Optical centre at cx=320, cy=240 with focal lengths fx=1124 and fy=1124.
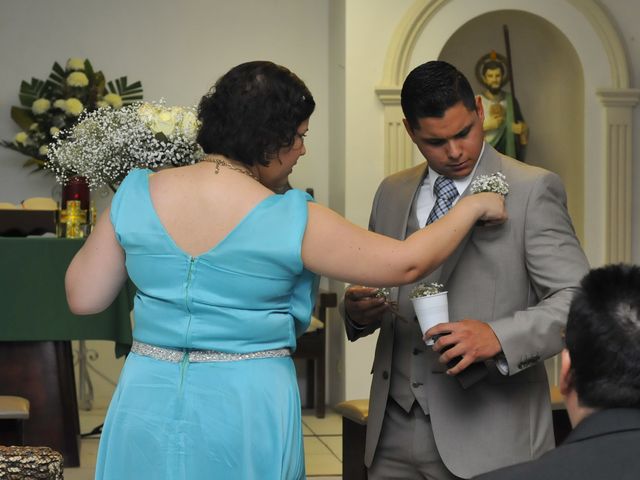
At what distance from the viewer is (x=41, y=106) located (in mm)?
7359

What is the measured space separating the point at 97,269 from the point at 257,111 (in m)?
0.49

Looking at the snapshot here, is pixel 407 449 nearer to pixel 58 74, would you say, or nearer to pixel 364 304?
pixel 364 304

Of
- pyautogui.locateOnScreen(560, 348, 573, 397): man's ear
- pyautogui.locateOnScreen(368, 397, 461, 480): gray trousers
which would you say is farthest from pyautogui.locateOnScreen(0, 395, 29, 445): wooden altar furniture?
pyautogui.locateOnScreen(560, 348, 573, 397): man's ear

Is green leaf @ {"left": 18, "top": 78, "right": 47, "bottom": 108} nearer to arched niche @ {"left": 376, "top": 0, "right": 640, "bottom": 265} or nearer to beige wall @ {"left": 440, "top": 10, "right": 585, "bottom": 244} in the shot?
arched niche @ {"left": 376, "top": 0, "right": 640, "bottom": 265}

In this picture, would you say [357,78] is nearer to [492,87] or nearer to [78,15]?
[492,87]

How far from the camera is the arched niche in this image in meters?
7.40

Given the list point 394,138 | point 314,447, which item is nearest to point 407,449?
point 314,447

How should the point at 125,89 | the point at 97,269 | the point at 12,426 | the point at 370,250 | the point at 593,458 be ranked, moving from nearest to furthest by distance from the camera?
the point at 593,458
the point at 370,250
the point at 97,269
the point at 12,426
the point at 125,89

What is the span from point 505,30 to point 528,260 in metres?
5.53

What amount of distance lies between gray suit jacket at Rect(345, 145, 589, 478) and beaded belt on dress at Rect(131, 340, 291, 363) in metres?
0.54

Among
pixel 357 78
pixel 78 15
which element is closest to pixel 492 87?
pixel 357 78

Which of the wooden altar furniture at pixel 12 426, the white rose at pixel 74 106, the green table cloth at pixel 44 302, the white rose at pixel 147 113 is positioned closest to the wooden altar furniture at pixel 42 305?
the green table cloth at pixel 44 302

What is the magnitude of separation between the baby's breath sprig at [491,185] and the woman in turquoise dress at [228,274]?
233 mm

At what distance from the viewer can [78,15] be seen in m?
7.84
